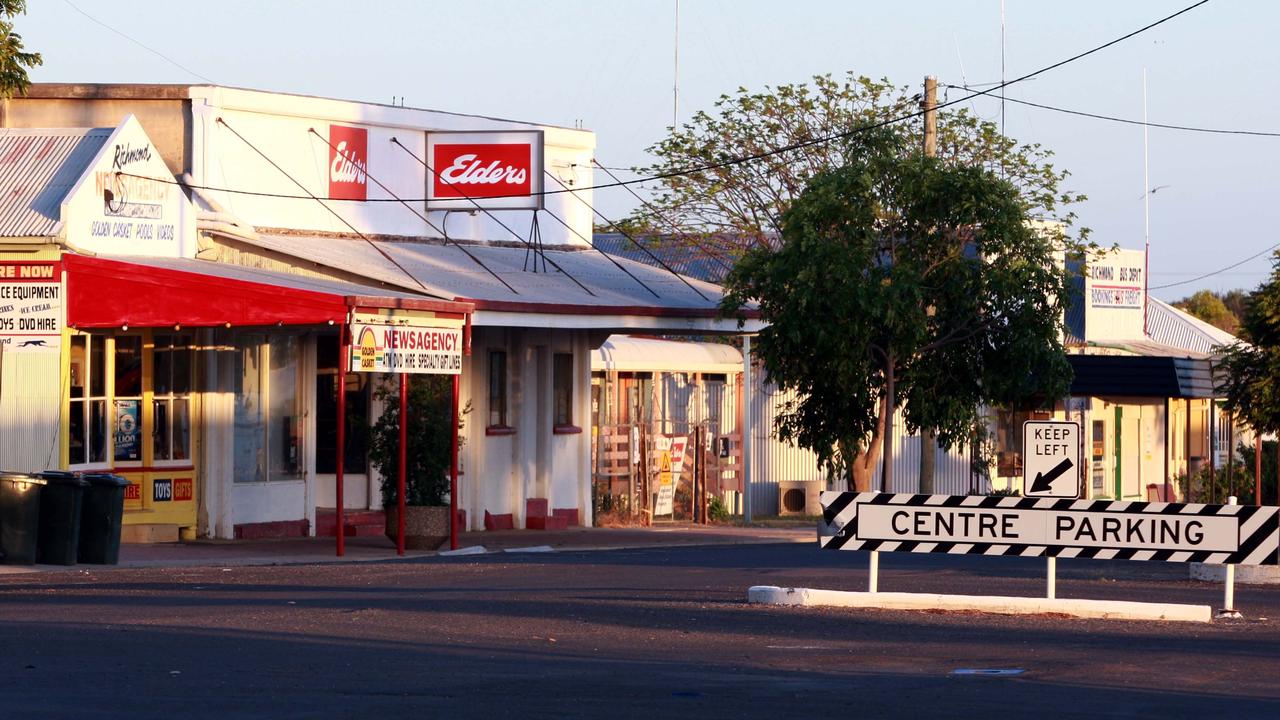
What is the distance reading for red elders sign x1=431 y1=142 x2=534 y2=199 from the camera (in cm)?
2712

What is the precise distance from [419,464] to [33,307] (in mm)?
5392

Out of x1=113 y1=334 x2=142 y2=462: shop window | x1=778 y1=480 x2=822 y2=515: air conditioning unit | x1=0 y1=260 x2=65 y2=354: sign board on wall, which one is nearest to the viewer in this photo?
x1=0 y1=260 x2=65 y2=354: sign board on wall

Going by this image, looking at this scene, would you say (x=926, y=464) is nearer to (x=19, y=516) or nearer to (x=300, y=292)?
(x=300, y=292)

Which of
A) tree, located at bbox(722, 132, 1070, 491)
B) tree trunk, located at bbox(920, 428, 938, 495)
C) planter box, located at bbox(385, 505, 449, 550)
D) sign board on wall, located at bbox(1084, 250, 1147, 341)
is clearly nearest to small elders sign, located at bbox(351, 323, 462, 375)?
planter box, located at bbox(385, 505, 449, 550)

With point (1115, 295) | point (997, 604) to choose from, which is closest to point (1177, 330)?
point (1115, 295)

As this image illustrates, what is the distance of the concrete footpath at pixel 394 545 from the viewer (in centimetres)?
2080

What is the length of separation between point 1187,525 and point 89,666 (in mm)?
8678

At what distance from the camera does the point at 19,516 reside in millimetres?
19109

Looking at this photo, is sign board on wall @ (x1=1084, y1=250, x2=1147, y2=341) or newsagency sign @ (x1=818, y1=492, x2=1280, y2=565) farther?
sign board on wall @ (x1=1084, y1=250, x2=1147, y2=341)

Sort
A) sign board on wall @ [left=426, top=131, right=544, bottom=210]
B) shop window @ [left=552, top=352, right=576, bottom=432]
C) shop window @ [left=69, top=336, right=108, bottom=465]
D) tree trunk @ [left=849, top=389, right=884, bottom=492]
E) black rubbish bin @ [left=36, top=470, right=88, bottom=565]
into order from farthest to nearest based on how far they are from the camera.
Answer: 1. shop window @ [left=552, top=352, right=576, bottom=432]
2. sign board on wall @ [left=426, top=131, right=544, bottom=210]
3. tree trunk @ [left=849, top=389, right=884, bottom=492]
4. shop window @ [left=69, top=336, right=108, bottom=465]
5. black rubbish bin @ [left=36, top=470, right=88, bottom=565]

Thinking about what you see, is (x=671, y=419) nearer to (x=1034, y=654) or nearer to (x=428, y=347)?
(x=428, y=347)

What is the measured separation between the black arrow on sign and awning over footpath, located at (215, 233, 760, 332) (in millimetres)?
9324

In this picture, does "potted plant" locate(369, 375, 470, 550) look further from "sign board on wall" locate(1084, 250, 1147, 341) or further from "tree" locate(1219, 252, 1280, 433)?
"sign board on wall" locate(1084, 250, 1147, 341)

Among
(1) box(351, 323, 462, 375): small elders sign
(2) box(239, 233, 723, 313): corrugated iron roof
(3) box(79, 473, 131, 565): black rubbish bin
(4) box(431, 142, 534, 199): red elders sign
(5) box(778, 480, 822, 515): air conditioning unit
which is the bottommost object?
(5) box(778, 480, 822, 515): air conditioning unit
